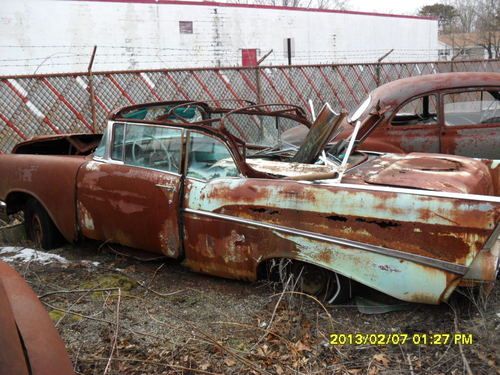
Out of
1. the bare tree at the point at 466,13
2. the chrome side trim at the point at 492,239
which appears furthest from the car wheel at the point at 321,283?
the bare tree at the point at 466,13

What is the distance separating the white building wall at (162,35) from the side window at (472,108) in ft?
33.6

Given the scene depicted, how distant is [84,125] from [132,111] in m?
4.68

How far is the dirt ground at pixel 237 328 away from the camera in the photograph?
288 centimetres

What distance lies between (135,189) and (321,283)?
172cm

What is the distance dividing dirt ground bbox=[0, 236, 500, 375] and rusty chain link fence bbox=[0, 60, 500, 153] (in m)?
5.16

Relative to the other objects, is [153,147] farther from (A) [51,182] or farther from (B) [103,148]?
(A) [51,182]

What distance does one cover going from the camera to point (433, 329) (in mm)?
3160

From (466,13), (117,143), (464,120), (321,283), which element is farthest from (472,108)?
(466,13)

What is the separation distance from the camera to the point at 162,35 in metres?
15.5

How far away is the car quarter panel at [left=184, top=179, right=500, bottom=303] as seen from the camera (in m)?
2.97

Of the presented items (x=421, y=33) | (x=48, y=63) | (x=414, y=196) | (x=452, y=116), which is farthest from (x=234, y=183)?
(x=421, y=33)

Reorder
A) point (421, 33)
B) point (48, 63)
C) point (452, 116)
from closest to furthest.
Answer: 1. point (452, 116)
2. point (48, 63)
3. point (421, 33)

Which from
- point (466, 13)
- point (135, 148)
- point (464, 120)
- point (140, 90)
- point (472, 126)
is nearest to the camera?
point (135, 148)

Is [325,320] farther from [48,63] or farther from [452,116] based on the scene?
[48,63]
